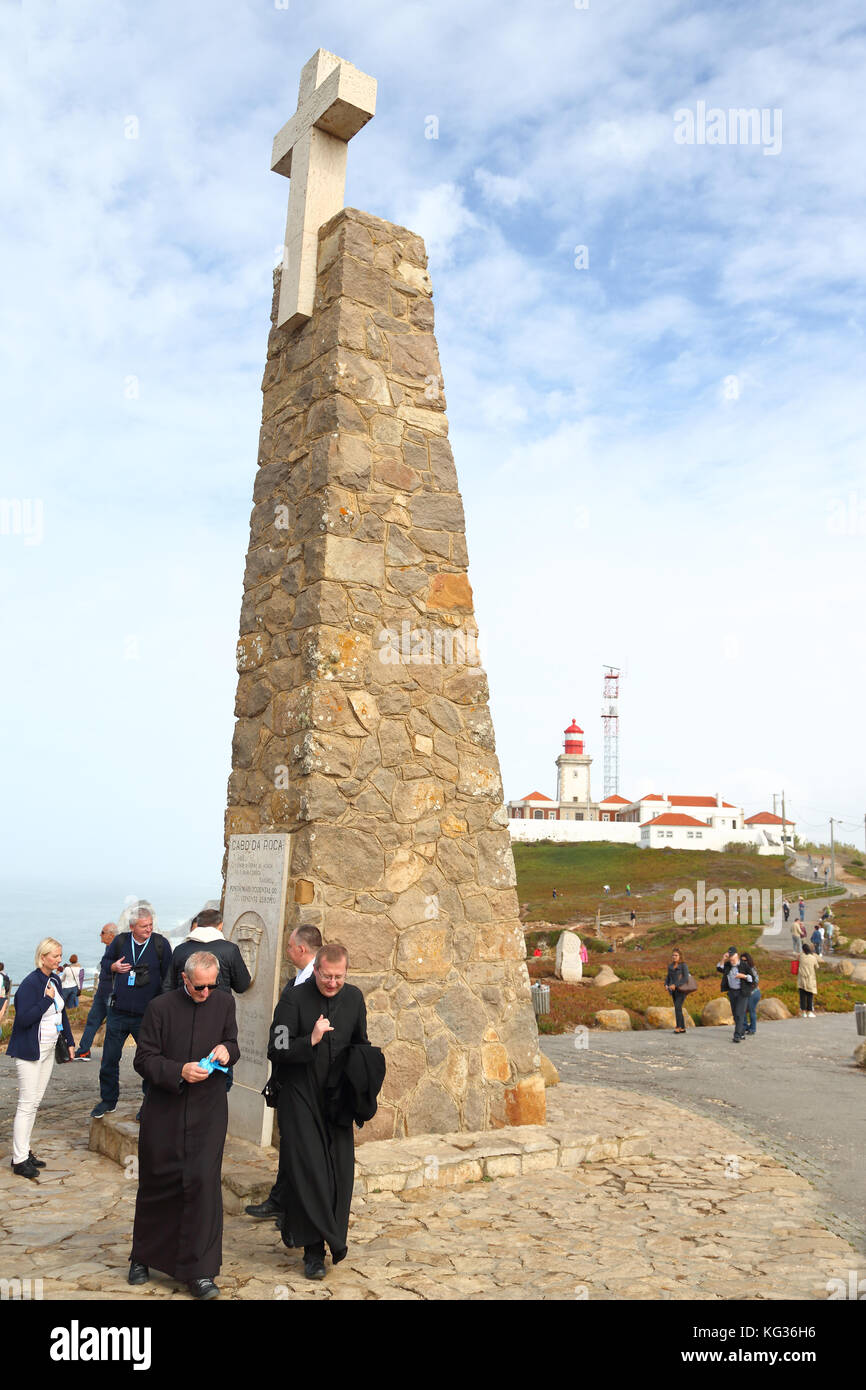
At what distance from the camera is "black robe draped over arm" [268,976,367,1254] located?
4.55 meters

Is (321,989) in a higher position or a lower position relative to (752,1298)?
higher

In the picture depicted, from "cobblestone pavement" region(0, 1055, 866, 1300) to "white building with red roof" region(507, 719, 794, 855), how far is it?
67328 millimetres

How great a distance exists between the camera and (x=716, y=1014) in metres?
18.1

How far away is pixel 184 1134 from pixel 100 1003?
19.1 ft

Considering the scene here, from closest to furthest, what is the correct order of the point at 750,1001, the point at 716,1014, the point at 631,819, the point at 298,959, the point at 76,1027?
1. the point at 298,959
2. the point at 76,1027
3. the point at 750,1001
4. the point at 716,1014
5. the point at 631,819

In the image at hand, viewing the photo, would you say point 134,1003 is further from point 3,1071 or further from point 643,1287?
point 3,1071

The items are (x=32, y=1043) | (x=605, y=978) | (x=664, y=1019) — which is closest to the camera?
(x=32, y=1043)

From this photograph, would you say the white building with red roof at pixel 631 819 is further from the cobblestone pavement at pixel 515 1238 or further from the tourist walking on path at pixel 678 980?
the cobblestone pavement at pixel 515 1238

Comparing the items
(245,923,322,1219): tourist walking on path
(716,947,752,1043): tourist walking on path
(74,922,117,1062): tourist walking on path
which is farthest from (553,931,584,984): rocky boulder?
(245,923,322,1219): tourist walking on path

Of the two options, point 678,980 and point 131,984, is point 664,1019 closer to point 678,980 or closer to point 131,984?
point 678,980

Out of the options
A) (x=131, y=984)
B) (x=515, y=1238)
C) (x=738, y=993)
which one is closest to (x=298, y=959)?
(x=515, y=1238)
